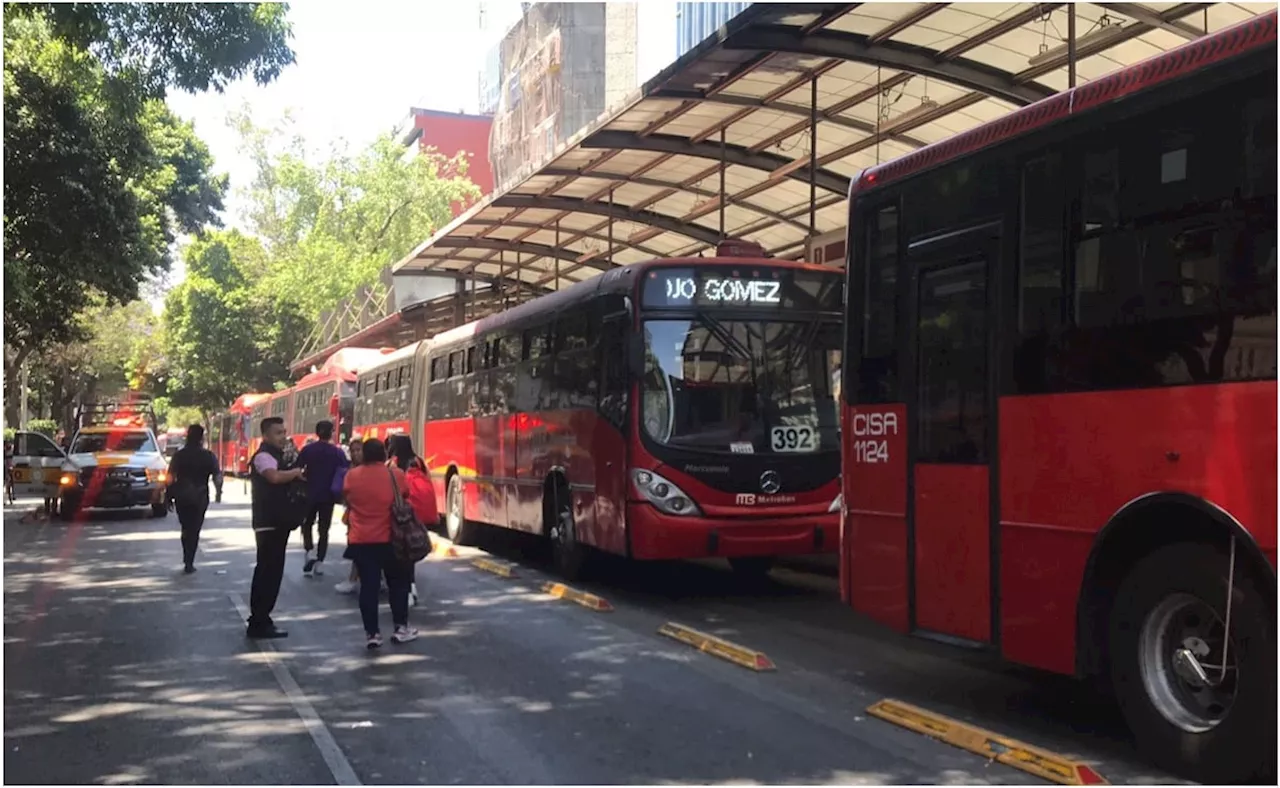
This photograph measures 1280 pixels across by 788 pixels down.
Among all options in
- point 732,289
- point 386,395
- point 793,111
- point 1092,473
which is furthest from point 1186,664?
point 386,395

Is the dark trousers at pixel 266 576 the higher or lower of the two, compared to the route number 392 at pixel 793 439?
lower

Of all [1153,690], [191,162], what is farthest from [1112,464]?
[191,162]

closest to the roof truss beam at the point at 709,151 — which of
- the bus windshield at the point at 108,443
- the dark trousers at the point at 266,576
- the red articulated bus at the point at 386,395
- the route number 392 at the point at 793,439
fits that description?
the route number 392 at the point at 793,439

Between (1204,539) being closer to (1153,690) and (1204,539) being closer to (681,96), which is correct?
(1153,690)

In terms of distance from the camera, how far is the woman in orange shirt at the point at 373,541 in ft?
29.9

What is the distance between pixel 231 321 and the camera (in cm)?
5644

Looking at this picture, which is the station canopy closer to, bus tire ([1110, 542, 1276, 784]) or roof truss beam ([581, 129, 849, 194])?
roof truss beam ([581, 129, 849, 194])

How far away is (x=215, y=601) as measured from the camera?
38.6ft

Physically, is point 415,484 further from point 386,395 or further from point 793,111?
point 386,395

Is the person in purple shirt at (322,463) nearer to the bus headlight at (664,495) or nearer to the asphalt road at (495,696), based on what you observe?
the asphalt road at (495,696)

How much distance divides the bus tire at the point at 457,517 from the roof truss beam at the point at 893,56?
8.36m

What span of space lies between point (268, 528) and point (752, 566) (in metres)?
5.92

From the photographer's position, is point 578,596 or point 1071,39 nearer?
point 1071,39

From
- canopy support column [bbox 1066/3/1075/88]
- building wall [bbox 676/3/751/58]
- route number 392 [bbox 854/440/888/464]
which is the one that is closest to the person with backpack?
route number 392 [bbox 854/440/888/464]
